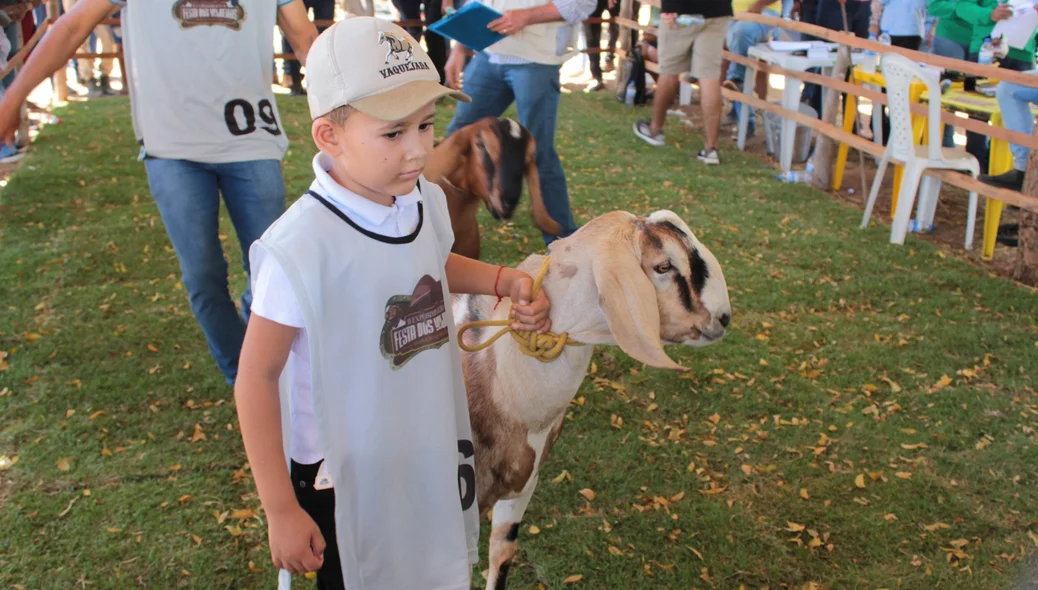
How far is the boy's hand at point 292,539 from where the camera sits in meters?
1.57

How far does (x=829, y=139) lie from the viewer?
7688 millimetres

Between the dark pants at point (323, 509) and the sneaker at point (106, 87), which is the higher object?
the dark pants at point (323, 509)

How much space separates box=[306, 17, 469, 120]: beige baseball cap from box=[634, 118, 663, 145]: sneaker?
7.83m

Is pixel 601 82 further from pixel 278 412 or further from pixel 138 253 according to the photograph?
pixel 278 412

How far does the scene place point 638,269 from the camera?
6.37 ft

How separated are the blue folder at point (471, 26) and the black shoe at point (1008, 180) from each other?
13.6ft

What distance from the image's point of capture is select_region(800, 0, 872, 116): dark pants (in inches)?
382

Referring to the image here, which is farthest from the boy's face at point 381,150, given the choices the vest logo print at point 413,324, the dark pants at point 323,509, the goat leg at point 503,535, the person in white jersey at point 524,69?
the person in white jersey at point 524,69

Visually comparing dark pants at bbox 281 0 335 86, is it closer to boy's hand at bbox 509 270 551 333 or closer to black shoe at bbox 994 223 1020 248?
black shoe at bbox 994 223 1020 248

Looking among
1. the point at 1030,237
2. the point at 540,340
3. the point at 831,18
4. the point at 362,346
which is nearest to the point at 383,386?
the point at 362,346

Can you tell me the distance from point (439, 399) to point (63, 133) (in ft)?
29.1

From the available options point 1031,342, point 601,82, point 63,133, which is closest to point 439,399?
point 1031,342

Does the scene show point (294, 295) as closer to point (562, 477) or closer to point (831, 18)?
point (562, 477)

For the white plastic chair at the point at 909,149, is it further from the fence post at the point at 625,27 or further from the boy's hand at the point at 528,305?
the fence post at the point at 625,27
